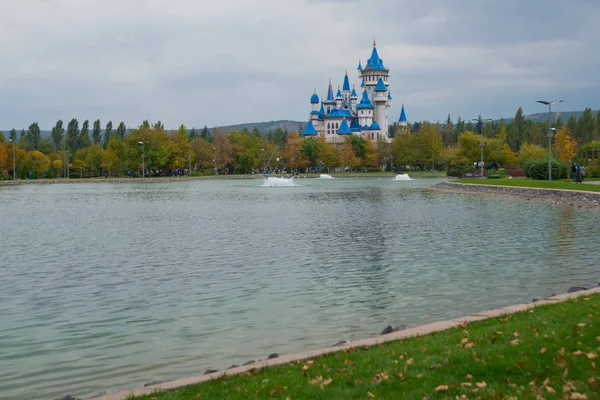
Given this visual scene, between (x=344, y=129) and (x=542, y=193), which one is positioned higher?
(x=344, y=129)

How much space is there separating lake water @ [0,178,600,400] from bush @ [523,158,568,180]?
34.7m

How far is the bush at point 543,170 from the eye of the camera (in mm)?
61938

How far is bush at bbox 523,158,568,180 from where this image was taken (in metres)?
61.9

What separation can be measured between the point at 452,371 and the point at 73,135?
18890 cm

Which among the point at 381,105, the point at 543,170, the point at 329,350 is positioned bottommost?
the point at 329,350

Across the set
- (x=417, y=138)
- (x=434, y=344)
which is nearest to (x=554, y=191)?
(x=434, y=344)

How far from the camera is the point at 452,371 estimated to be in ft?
24.3

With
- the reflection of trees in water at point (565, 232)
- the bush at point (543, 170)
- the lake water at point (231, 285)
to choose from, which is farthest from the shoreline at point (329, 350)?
the bush at point (543, 170)

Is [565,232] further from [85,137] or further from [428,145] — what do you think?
[85,137]

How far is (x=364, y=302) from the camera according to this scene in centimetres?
1372

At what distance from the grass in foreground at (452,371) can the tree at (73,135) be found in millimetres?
178024

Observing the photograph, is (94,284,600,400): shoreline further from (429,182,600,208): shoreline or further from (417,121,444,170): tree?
(417,121,444,170): tree

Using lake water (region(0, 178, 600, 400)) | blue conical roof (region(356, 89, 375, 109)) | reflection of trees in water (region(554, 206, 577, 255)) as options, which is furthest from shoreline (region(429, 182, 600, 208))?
blue conical roof (region(356, 89, 375, 109))

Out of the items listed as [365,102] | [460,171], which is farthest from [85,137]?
[460,171]
